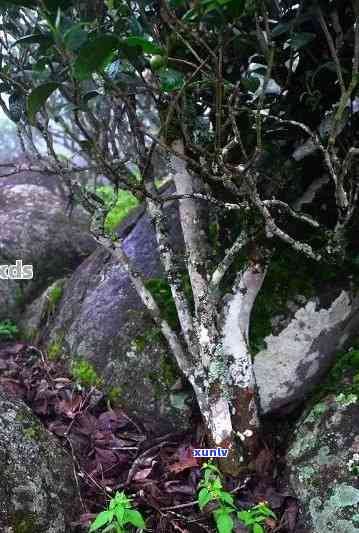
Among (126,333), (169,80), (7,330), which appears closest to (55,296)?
(7,330)

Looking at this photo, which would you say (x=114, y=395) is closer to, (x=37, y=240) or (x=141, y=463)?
(x=141, y=463)

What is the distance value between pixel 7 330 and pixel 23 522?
6.70 feet

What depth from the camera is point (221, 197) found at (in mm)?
2686

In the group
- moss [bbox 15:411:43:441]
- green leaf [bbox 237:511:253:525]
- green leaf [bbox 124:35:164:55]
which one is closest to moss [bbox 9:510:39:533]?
moss [bbox 15:411:43:441]

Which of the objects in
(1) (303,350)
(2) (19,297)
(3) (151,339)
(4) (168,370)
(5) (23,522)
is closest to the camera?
(5) (23,522)

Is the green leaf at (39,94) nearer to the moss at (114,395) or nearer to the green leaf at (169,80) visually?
the green leaf at (169,80)

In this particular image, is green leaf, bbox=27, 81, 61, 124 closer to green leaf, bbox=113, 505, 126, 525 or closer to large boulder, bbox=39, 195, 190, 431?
green leaf, bbox=113, 505, 126, 525

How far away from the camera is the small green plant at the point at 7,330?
143 inches

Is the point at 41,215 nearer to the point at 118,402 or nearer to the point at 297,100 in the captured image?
the point at 118,402

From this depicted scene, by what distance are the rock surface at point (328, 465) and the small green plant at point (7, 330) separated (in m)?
2.34

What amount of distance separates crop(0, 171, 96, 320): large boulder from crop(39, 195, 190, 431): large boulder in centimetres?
55

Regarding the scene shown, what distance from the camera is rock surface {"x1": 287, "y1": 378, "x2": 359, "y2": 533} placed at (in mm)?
1937

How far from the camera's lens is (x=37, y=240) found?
4.23 m

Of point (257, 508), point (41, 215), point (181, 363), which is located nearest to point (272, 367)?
point (181, 363)
